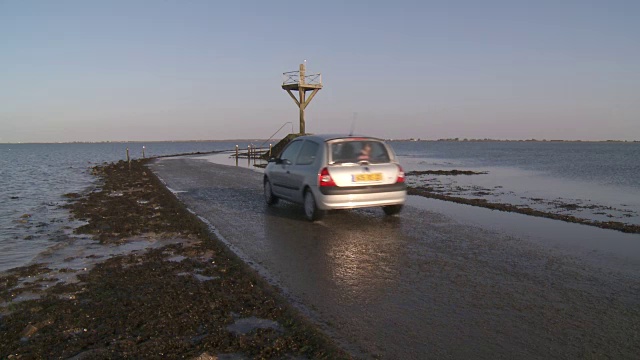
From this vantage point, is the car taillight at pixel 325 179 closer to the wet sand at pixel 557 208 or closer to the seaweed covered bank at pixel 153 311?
the seaweed covered bank at pixel 153 311

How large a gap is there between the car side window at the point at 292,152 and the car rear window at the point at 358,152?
4.83ft

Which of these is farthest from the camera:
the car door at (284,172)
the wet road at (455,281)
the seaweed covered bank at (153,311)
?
the car door at (284,172)

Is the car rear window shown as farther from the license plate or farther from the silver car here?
the license plate

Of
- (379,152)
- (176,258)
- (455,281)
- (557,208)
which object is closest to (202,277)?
(176,258)

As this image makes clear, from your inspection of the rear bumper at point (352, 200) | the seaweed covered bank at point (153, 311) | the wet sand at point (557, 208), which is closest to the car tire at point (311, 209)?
the rear bumper at point (352, 200)

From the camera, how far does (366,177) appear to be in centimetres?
905

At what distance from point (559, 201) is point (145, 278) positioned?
40.8 ft

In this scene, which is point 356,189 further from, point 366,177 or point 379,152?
point 379,152

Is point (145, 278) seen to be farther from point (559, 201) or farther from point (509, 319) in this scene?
point (559, 201)

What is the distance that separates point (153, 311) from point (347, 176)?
17.2 ft

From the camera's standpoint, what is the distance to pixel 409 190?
51.7 ft

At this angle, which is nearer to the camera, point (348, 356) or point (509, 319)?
point (348, 356)

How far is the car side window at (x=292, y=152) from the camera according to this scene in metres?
10.5

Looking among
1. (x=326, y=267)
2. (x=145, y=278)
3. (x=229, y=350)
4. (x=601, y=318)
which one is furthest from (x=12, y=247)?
(x=601, y=318)
